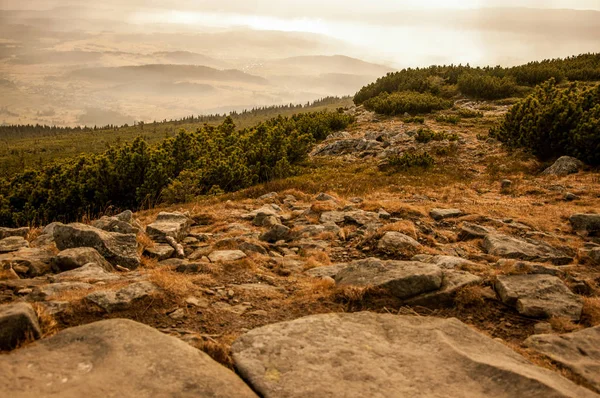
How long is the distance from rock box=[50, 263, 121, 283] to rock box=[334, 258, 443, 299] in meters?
3.71

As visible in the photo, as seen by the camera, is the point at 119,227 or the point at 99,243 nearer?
the point at 99,243

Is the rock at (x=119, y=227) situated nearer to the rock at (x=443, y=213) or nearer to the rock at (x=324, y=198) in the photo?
the rock at (x=324, y=198)

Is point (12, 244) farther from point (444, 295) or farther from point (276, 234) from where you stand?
point (444, 295)

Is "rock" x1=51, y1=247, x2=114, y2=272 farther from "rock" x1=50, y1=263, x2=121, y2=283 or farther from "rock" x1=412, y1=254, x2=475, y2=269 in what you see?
"rock" x1=412, y1=254, x2=475, y2=269

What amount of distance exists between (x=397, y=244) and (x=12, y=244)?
26.8 feet

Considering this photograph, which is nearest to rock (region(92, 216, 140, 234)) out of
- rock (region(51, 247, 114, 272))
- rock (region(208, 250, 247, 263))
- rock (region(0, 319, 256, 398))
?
rock (region(51, 247, 114, 272))

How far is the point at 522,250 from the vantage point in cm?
811

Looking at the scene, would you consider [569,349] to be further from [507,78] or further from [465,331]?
[507,78]

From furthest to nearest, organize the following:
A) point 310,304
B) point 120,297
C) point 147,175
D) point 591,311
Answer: point 147,175 < point 310,304 < point 591,311 < point 120,297

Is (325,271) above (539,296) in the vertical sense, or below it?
below

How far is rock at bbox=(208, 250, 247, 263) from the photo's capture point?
7.52 meters

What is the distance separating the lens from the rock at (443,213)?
1102cm

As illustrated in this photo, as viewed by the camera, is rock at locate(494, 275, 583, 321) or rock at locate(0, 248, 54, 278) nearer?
rock at locate(494, 275, 583, 321)

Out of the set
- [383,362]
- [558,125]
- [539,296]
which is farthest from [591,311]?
[558,125]
